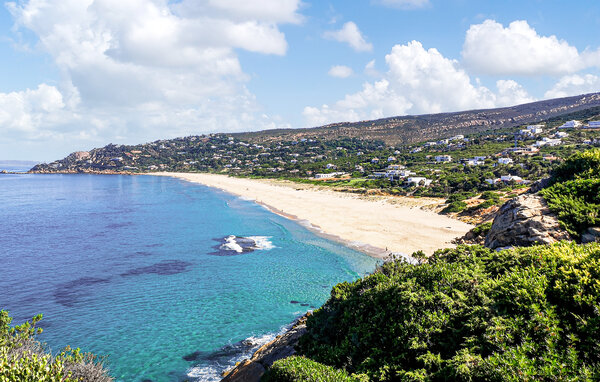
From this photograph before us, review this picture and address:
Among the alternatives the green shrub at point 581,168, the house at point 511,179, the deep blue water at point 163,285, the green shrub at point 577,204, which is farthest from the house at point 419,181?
the green shrub at point 577,204

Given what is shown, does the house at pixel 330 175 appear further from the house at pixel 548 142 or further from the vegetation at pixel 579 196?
the vegetation at pixel 579 196

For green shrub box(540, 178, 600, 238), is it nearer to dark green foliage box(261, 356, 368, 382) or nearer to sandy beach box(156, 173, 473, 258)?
dark green foliage box(261, 356, 368, 382)

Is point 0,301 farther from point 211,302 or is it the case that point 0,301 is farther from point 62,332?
point 211,302

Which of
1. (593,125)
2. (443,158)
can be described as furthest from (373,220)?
(593,125)

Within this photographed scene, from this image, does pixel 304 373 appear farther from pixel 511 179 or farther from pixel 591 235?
pixel 511 179

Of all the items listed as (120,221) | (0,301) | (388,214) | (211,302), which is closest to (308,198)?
(388,214)

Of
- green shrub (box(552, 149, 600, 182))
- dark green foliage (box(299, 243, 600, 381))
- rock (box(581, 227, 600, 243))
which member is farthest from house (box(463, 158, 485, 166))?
dark green foliage (box(299, 243, 600, 381))
